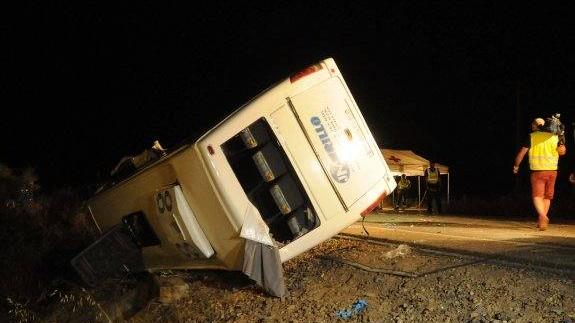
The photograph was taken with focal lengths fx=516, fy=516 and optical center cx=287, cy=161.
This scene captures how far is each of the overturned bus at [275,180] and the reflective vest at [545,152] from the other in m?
3.44

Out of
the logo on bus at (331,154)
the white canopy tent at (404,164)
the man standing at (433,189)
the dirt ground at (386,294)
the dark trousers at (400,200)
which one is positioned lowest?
the dark trousers at (400,200)

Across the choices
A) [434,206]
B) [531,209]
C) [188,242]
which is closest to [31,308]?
[188,242]

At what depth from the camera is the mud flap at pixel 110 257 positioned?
6238mm

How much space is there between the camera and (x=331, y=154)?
5.07 metres

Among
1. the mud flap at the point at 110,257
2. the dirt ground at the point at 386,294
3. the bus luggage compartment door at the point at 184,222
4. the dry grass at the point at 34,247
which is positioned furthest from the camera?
the dry grass at the point at 34,247

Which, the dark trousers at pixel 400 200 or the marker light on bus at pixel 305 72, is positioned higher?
the marker light on bus at pixel 305 72

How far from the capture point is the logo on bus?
5.04 m

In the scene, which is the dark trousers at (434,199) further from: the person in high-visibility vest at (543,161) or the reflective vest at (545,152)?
the reflective vest at (545,152)

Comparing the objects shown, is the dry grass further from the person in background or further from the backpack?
the person in background

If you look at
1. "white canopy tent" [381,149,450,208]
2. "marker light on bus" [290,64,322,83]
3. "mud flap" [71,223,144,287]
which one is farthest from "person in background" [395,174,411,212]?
"marker light on bus" [290,64,322,83]

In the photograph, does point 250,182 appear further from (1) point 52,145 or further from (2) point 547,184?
(1) point 52,145

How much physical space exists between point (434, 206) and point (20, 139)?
31.3m

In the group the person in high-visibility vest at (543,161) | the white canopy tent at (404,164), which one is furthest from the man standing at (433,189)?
the person in high-visibility vest at (543,161)

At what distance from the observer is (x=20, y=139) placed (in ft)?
117
